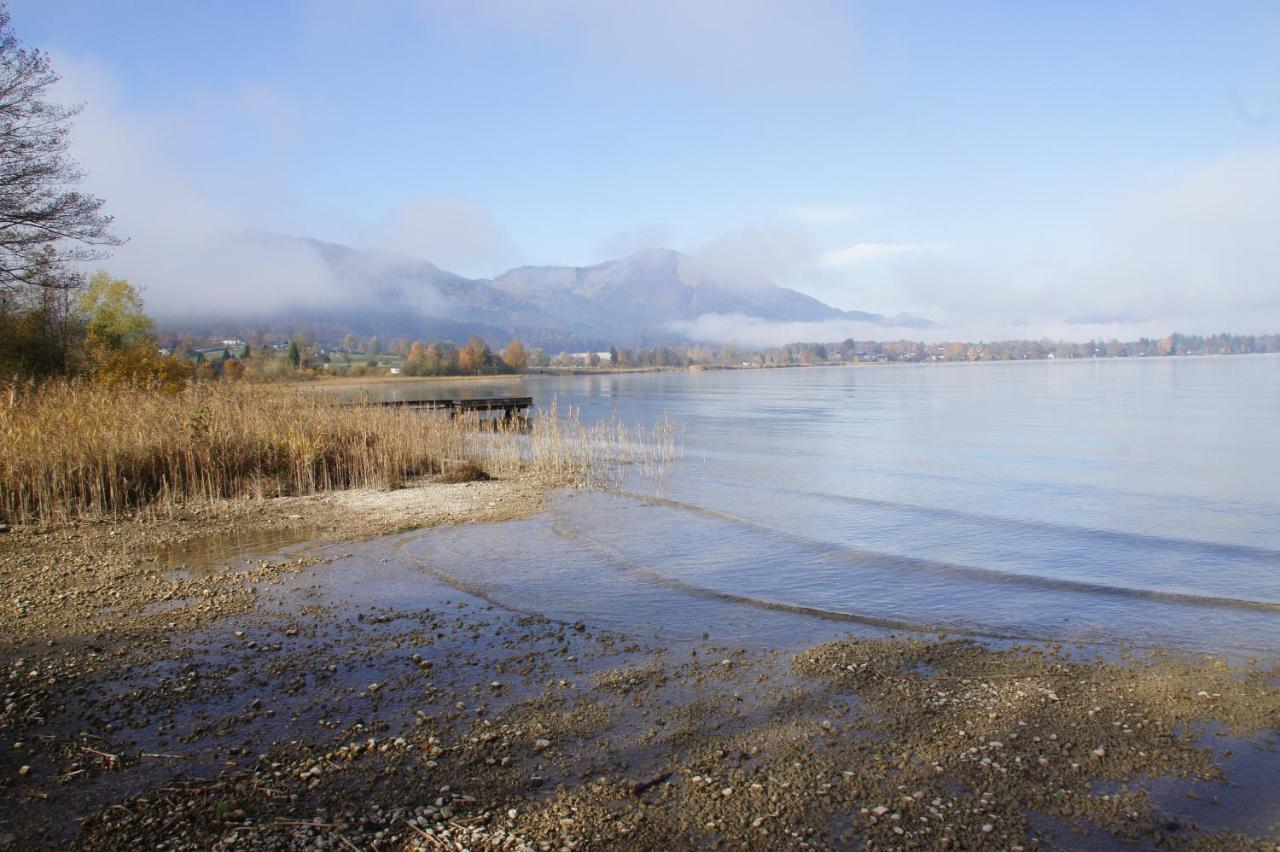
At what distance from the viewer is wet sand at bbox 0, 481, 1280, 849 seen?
5793mm

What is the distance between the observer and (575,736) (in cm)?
733

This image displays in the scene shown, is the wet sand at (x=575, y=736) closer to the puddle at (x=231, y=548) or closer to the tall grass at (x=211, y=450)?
the puddle at (x=231, y=548)

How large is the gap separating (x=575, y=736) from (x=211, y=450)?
60.6 feet

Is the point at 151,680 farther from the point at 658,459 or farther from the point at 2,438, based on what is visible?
the point at 658,459

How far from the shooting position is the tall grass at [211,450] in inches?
743

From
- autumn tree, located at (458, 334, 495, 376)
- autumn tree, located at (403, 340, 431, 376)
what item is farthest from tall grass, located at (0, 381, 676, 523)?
autumn tree, located at (458, 334, 495, 376)

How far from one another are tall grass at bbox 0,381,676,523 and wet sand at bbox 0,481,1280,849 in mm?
8422

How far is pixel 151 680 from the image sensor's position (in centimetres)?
863

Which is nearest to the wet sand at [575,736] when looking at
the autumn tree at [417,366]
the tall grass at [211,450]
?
the tall grass at [211,450]

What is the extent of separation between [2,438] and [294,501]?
624 cm

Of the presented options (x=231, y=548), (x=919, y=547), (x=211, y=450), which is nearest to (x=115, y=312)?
(x=211, y=450)

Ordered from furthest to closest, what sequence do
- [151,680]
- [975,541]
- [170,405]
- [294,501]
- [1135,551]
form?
1. [170,405]
2. [294,501]
3. [975,541]
4. [1135,551]
5. [151,680]

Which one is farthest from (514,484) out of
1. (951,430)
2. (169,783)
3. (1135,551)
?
(951,430)

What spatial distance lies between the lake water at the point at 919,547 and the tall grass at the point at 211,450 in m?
6.76
